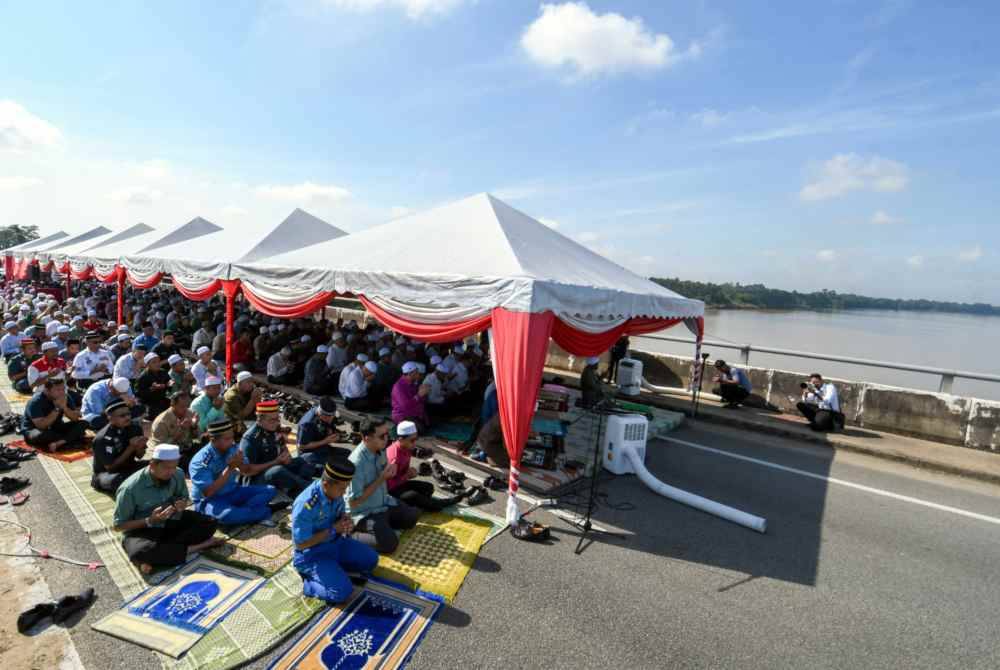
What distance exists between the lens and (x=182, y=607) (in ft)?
11.5

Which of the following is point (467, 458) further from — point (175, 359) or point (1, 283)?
point (1, 283)

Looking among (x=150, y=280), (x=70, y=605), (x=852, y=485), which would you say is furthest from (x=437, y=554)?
(x=150, y=280)

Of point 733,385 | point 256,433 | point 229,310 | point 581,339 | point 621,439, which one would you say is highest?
point 581,339

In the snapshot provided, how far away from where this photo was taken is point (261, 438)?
5215mm

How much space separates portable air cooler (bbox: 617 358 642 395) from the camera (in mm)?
10516

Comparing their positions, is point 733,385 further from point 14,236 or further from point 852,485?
point 14,236

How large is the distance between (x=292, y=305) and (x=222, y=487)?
3981mm

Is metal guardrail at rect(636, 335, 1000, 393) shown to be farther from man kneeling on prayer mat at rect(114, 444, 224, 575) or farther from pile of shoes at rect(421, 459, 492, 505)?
man kneeling on prayer mat at rect(114, 444, 224, 575)

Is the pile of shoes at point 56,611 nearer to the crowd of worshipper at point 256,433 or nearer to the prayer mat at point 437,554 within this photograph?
the crowd of worshipper at point 256,433

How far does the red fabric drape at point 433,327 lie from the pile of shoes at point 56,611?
3.68 metres

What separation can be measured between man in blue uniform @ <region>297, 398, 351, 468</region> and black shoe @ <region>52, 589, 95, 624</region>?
95.6 inches

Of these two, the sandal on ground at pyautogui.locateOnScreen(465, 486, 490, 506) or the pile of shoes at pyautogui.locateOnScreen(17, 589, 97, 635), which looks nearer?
the pile of shoes at pyautogui.locateOnScreen(17, 589, 97, 635)

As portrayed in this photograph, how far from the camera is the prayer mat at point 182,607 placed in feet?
10.5

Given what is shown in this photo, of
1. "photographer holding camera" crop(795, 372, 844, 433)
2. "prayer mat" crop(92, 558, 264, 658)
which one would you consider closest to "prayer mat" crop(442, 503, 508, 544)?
"prayer mat" crop(92, 558, 264, 658)
